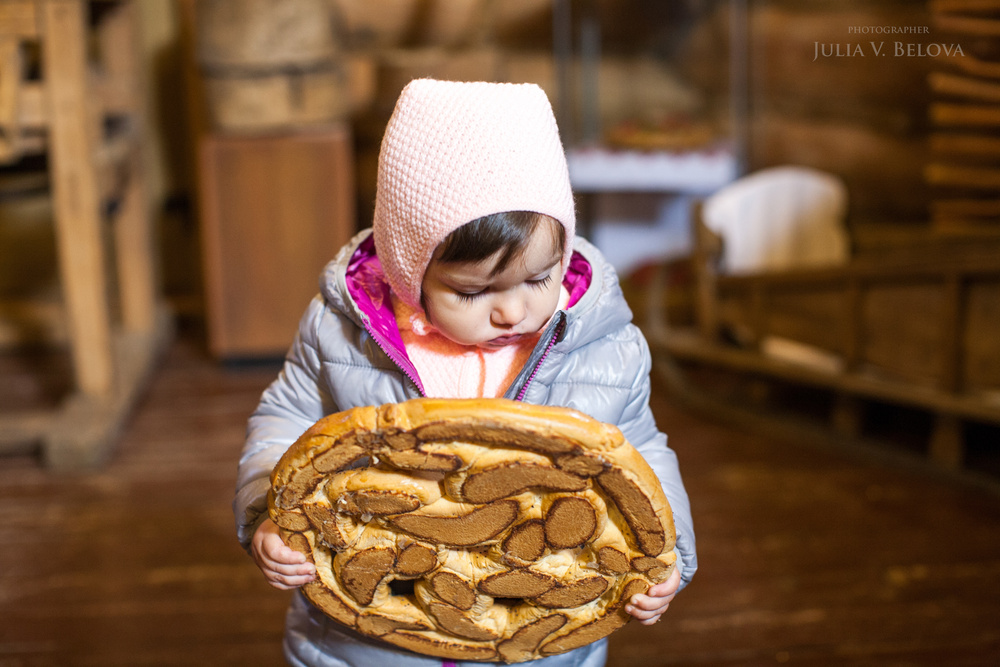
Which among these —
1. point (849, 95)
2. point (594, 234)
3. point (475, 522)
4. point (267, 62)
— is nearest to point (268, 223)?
point (267, 62)

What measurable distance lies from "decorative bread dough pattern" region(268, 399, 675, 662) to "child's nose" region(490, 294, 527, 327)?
0.18 metres

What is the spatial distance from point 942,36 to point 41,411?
9.84 ft

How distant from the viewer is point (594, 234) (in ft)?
13.8

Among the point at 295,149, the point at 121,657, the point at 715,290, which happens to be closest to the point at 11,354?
the point at 295,149

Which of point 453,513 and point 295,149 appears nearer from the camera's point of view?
point 453,513

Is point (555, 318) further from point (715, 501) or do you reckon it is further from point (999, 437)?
point (999, 437)

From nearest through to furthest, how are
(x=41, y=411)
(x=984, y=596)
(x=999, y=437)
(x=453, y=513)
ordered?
1. (x=453, y=513)
2. (x=984, y=596)
3. (x=999, y=437)
4. (x=41, y=411)

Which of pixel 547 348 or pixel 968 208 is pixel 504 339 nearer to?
pixel 547 348

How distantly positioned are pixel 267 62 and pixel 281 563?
101 inches

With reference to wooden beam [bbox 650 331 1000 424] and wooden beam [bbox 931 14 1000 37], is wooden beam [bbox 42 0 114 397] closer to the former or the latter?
wooden beam [bbox 650 331 1000 424]

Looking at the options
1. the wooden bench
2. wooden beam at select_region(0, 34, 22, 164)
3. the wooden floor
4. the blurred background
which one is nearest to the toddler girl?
the blurred background

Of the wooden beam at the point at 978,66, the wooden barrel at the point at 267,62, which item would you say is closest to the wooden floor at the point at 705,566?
the wooden beam at the point at 978,66

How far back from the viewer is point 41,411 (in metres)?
3.02

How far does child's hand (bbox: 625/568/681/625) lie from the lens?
91 centimetres
